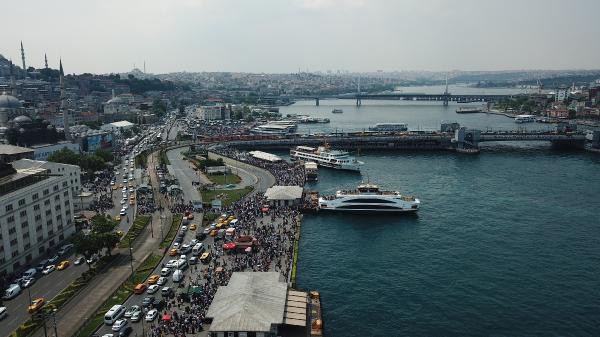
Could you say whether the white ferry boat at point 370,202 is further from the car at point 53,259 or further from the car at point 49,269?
the car at point 49,269

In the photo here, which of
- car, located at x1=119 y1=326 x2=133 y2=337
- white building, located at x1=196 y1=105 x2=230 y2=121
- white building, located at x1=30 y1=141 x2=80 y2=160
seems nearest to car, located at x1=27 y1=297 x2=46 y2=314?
car, located at x1=119 y1=326 x2=133 y2=337

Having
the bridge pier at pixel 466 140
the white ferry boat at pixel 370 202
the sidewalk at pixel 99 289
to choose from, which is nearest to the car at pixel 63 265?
the sidewalk at pixel 99 289

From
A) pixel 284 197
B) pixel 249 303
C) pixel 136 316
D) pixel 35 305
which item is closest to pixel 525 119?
pixel 284 197

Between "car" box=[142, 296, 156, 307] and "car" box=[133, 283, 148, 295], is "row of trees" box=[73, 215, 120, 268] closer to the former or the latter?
"car" box=[133, 283, 148, 295]

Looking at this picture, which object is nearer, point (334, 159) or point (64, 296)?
point (64, 296)

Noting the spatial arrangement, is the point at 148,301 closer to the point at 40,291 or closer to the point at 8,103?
the point at 40,291
